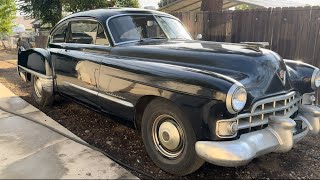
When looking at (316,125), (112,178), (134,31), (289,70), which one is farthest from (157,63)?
(316,125)

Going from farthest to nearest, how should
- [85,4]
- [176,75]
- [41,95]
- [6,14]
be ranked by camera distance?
[6,14], [85,4], [41,95], [176,75]

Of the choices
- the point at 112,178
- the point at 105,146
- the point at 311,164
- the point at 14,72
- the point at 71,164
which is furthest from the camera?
the point at 14,72

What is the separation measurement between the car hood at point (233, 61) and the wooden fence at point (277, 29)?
8.24ft

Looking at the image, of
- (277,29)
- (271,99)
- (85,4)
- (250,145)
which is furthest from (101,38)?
(85,4)

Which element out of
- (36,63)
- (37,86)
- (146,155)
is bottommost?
(146,155)

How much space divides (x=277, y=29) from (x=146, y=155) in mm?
4154

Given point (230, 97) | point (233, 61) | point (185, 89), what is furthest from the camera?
point (233, 61)

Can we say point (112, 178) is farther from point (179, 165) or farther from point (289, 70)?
point (289, 70)

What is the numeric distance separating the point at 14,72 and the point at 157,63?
835 cm

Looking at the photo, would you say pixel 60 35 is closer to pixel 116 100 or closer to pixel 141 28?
pixel 141 28

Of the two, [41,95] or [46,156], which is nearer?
[46,156]

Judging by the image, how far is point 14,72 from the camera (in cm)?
1043

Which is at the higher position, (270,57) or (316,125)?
(270,57)

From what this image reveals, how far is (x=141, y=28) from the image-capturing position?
4.52 metres
